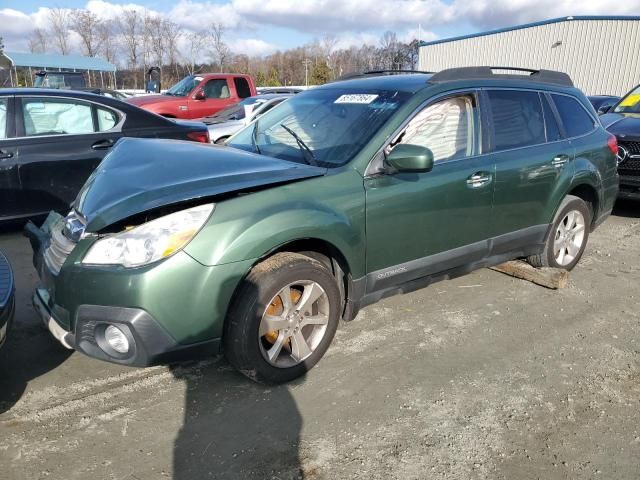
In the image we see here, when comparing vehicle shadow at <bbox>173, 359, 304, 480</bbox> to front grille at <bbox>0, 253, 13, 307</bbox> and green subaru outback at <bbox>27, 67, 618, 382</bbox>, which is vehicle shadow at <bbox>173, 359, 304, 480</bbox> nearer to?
green subaru outback at <bbox>27, 67, 618, 382</bbox>

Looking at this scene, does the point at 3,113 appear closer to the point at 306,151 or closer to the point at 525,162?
the point at 306,151

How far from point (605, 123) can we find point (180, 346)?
714 centimetres

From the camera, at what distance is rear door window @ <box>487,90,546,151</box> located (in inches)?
151

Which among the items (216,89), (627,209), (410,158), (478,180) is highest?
(216,89)

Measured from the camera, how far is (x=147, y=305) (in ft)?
7.93

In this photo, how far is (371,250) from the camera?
10.3 ft

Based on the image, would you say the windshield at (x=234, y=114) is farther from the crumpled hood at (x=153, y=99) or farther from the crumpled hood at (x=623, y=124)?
the crumpled hood at (x=623, y=124)

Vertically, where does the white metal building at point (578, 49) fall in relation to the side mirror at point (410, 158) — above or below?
above

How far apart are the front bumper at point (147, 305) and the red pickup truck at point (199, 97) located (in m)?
10.8

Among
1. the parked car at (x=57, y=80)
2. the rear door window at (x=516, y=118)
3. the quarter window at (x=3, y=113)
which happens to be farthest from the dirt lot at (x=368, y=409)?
the parked car at (x=57, y=80)

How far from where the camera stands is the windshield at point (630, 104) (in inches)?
309

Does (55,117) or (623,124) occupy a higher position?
(55,117)

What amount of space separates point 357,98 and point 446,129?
2.13 ft

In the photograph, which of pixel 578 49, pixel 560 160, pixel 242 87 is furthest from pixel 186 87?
pixel 578 49
